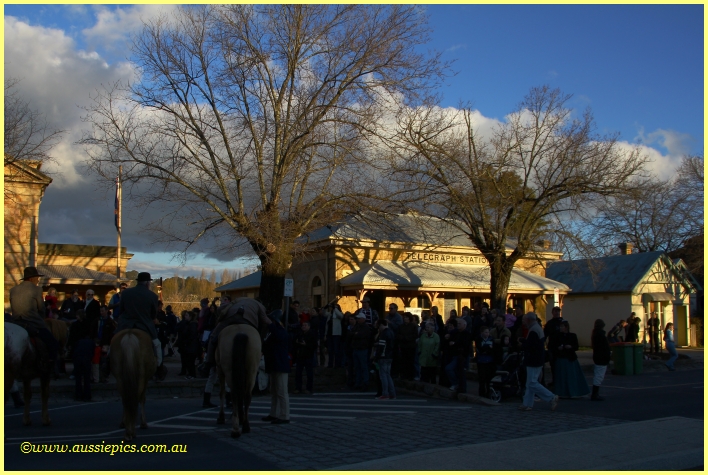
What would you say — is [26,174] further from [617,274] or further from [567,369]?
[617,274]

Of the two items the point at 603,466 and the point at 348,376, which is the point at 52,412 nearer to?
the point at 348,376

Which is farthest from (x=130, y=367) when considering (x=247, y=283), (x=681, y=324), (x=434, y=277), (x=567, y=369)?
(x=681, y=324)

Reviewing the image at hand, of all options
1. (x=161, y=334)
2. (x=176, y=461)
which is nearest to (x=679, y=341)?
(x=161, y=334)

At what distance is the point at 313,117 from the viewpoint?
21.0 m

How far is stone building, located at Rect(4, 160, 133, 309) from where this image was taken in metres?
30.2

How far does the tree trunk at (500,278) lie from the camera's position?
86.1ft

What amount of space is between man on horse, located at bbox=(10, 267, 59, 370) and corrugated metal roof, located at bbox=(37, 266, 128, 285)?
2180 cm

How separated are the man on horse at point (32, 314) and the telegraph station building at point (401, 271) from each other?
58.5ft

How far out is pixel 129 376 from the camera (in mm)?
8820

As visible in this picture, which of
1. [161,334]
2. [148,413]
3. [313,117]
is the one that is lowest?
[148,413]

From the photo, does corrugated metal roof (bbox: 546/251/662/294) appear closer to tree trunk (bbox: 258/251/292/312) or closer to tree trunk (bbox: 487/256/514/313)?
tree trunk (bbox: 487/256/514/313)

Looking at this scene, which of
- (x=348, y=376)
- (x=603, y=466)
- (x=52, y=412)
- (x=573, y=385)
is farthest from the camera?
(x=348, y=376)

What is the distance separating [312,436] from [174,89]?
50.0 ft

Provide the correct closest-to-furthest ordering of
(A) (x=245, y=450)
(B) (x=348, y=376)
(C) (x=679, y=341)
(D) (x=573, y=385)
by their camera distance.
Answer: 1. (A) (x=245, y=450)
2. (D) (x=573, y=385)
3. (B) (x=348, y=376)
4. (C) (x=679, y=341)
